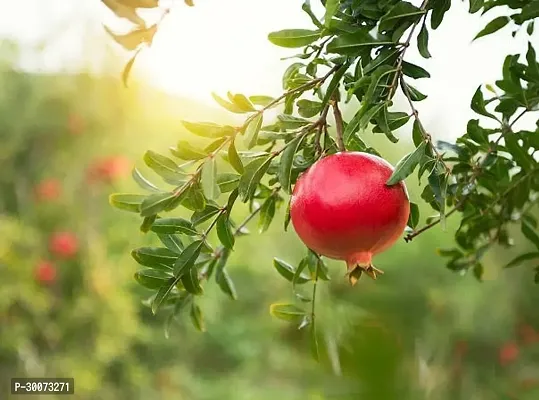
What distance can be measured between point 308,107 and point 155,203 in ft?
0.35

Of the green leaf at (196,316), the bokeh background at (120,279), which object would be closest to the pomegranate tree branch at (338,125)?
the green leaf at (196,316)

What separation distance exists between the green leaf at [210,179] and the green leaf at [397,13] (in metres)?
0.11

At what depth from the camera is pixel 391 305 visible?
0.18m

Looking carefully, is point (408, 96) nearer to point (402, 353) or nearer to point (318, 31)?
point (318, 31)

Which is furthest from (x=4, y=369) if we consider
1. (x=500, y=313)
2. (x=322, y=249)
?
(x=322, y=249)

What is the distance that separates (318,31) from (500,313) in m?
1.76

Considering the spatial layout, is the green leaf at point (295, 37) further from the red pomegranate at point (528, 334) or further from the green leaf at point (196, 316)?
the red pomegranate at point (528, 334)

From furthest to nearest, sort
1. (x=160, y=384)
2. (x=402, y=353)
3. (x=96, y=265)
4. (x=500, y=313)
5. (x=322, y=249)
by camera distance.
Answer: (x=160, y=384)
(x=96, y=265)
(x=500, y=313)
(x=322, y=249)
(x=402, y=353)

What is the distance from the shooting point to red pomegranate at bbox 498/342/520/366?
2.04 metres

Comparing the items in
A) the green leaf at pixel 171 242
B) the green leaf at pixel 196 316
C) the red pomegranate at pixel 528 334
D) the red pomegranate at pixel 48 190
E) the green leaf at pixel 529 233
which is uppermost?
the green leaf at pixel 171 242

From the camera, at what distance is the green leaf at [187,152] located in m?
0.37

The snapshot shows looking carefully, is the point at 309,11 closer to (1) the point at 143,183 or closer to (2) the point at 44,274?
(1) the point at 143,183

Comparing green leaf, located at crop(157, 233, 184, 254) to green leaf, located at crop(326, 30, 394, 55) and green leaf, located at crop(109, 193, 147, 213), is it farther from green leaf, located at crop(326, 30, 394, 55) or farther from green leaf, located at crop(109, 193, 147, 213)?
green leaf, located at crop(326, 30, 394, 55)

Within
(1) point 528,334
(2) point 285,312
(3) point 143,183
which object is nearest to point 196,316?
(2) point 285,312
